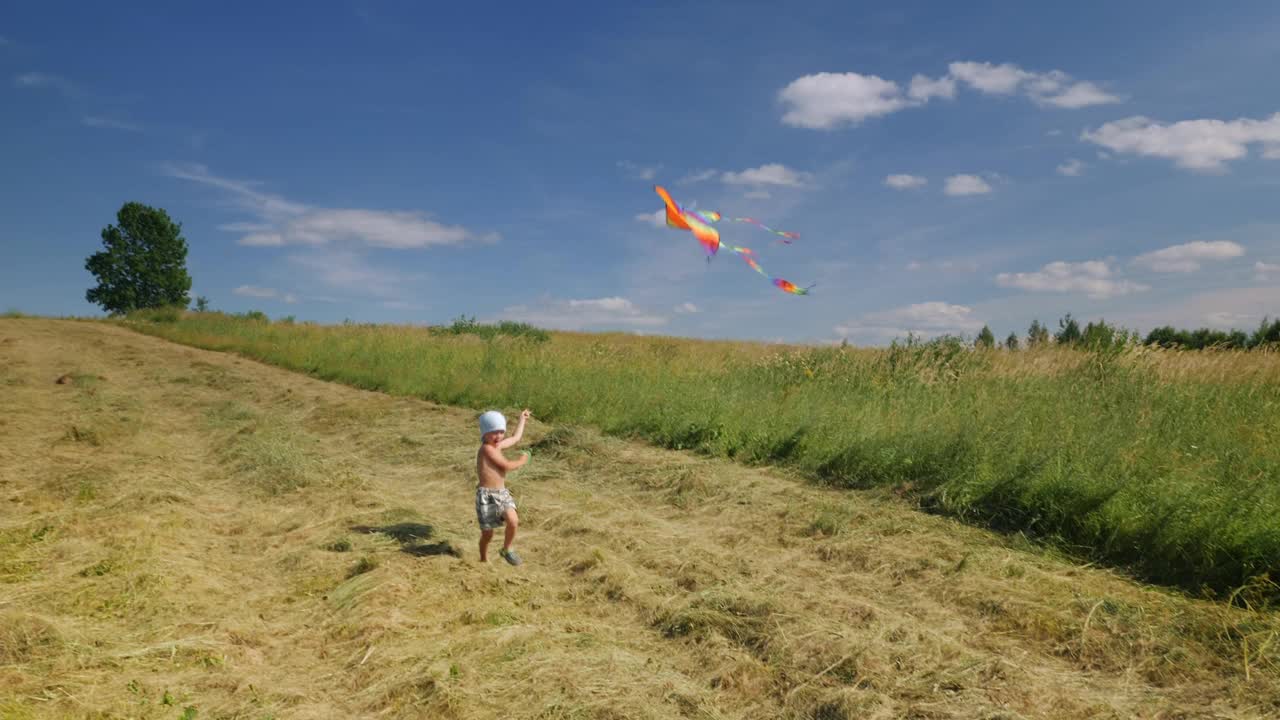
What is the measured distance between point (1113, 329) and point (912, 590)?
9510 mm

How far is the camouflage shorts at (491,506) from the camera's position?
493cm

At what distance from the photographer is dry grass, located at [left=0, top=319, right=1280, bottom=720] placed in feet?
10.9

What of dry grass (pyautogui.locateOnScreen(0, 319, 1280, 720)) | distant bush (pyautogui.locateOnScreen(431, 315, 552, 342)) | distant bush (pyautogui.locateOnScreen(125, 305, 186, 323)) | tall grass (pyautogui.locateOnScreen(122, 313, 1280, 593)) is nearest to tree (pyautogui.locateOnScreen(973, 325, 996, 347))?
tall grass (pyautogui.locateOnScreen(122, 313, 1280, 593))

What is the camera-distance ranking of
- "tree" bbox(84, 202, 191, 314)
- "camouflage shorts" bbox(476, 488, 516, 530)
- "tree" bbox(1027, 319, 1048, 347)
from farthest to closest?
1. "tree" bbox(84, 202, 191, 314)
2. "tree" bbox(1027, 319, 1048, 347)
3. "camouflage shorts" bbox(476, 488, 516, 530)

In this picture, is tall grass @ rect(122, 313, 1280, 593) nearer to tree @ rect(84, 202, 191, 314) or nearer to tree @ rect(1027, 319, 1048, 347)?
tree @ rect(1027, 319, 1048, 347)

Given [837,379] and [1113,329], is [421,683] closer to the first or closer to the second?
[837,379]

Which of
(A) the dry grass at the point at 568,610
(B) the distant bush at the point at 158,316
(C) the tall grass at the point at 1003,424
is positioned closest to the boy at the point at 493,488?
(A) the dry grass at the point at 568,610

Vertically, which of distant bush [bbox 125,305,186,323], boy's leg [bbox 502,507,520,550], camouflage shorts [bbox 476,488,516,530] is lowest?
boy's leg [bbox 502,507,520,550]

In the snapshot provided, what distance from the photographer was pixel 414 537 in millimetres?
5504

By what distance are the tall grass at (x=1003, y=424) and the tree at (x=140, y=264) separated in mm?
43600

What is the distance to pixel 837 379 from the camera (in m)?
12.1

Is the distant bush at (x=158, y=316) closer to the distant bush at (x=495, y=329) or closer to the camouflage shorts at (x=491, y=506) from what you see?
the distant bush at (x=495, y=329)

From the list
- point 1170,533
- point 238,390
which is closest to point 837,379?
point 1170,533

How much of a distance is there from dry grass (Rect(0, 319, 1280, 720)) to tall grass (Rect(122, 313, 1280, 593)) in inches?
25.0
